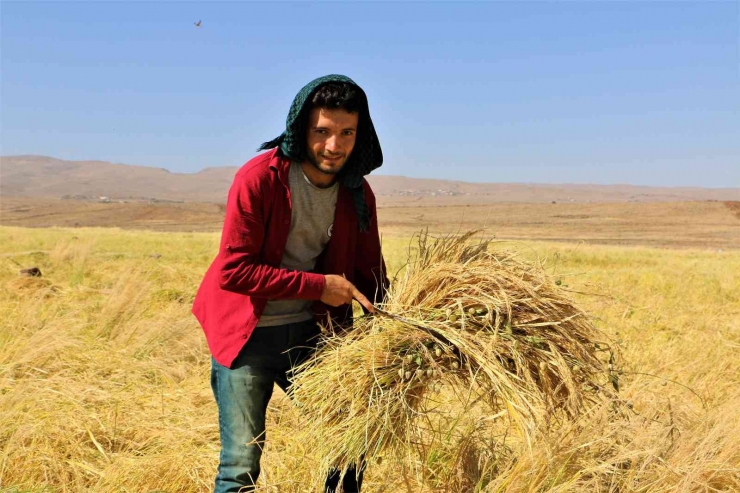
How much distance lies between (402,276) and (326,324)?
0.34 m

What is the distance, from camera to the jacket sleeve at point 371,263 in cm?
250

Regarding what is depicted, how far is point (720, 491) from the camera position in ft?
8.41

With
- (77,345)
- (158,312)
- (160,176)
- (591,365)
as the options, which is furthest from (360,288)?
(160,176)

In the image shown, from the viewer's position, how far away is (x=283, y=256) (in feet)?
7.73

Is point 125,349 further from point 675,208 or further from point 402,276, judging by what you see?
point 675,208

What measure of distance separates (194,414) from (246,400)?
166 cm

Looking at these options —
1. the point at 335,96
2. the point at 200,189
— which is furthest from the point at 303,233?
the point at 200,189

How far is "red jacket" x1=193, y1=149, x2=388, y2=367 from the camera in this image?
209 cm

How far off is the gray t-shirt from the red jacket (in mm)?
39

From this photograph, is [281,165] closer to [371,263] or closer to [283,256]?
[283,256]

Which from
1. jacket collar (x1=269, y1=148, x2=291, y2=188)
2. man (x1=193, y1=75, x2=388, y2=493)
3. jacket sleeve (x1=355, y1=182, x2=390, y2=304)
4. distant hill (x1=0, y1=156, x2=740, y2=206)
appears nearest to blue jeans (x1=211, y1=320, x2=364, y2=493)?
man (x1=193, y1=75, x2=388, y2=493)

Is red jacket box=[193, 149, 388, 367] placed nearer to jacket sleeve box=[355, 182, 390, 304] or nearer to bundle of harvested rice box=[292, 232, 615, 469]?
jacket sleeve box=[355, 182, 390, 304]

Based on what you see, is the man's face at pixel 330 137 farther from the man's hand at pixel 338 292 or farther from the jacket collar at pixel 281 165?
the man's hand at pixel 338 292

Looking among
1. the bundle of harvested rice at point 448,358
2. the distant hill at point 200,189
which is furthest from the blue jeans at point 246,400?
the distant hill at point 200,189
